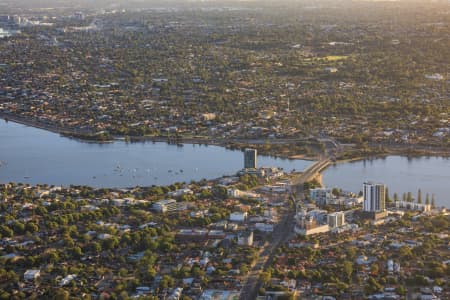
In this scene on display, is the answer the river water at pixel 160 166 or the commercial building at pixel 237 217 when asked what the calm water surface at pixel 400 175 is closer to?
the river water at pixel 160 166

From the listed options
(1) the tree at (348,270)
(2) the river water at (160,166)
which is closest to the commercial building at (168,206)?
(2) the river water at (160,166)

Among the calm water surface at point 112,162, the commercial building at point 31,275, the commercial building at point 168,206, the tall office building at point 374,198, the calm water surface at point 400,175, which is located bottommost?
the calm water surface at point 112,162

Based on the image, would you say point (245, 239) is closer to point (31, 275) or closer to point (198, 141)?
point (31, 275)

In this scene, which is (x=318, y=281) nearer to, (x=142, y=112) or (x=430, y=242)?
(x=430, y=242)

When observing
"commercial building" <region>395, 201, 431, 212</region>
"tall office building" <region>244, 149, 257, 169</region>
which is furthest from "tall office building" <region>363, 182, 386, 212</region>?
"tall office building" <region>244, 149, 257, 169</region>

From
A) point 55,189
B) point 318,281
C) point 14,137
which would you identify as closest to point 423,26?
point 14,137

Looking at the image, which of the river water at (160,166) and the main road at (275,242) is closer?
the main road at (275,242)

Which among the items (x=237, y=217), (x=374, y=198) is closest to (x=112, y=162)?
(x=237, y=217)
